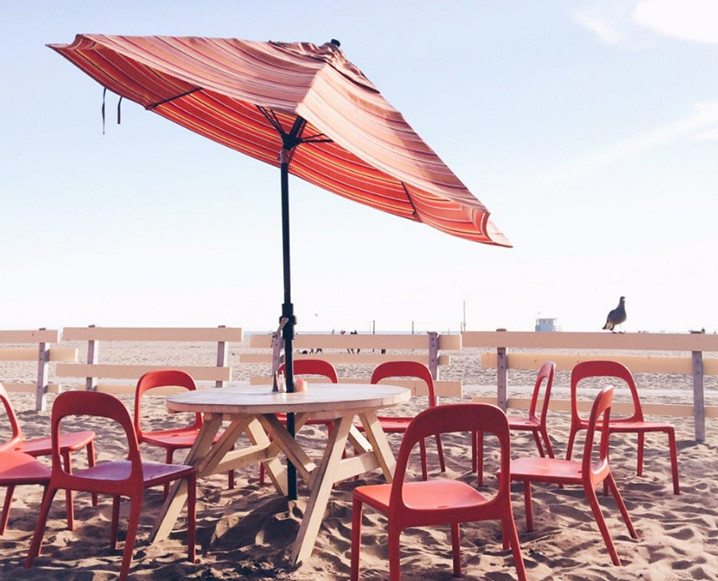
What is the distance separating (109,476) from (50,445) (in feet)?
3.62

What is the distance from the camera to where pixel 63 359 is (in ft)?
28.0

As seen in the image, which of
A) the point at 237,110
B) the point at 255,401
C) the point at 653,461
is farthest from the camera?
the point at 653,461

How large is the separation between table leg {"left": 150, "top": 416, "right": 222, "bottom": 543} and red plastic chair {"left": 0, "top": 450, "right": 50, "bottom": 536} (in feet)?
1.86

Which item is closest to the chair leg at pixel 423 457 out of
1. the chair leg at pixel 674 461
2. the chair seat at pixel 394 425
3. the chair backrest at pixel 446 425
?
the chair seat at pixel 394 425

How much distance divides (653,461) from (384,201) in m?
3.06

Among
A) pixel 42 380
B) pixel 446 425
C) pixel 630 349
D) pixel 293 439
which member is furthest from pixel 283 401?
pixel 42 380

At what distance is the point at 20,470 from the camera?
2957 mm

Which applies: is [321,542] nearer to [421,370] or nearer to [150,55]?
[421,370]

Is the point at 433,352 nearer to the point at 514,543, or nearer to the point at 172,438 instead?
the point at 172,438

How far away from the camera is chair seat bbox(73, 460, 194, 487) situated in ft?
8.92

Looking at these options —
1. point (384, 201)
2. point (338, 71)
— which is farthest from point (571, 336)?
point (338, 71)

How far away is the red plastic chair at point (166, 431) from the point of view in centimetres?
369

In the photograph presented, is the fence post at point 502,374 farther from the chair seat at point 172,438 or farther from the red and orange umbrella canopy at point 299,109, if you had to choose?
the chair seat at point 172,438

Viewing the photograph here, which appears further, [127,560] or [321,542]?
[321,542]
